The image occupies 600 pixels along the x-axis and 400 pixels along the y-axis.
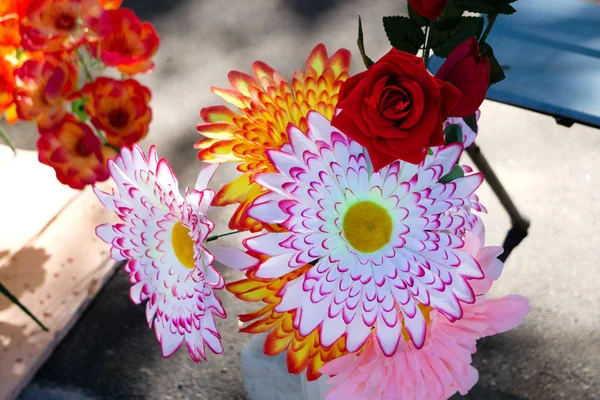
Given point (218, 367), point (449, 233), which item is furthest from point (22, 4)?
point (218, 367)

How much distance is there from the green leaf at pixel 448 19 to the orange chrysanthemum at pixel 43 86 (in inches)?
11.7

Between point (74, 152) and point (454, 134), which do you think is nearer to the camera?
point (454, 134)

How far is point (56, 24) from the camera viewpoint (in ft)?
1.60

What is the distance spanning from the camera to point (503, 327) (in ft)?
1.30

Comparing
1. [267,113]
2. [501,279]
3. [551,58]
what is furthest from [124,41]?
[501,279]

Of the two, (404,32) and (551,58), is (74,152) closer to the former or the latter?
(404,32)

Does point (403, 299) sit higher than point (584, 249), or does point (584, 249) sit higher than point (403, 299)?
point (403, 299)

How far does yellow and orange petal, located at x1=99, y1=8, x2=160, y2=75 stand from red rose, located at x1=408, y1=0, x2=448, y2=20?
32 centimetres

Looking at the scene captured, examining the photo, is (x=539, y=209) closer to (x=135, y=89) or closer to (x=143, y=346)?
(x=143, y=346)

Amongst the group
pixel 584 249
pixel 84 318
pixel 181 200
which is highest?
pixel 181 200

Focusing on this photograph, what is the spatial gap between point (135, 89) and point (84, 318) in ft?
2.52

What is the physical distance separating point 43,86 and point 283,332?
27 cm

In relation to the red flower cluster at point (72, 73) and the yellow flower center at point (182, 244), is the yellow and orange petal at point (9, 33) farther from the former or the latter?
the yellow flower center at point (182, 244)

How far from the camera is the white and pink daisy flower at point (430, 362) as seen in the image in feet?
1.25
